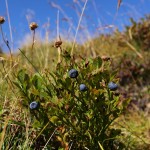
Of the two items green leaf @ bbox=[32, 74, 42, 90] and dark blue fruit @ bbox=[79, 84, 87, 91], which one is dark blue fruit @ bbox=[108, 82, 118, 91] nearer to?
dark blue fruit @ bbox=[79, 84, 87, 91]

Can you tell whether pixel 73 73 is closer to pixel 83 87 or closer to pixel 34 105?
pixel 83 87

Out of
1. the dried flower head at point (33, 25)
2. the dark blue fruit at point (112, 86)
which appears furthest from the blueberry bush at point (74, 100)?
the dried flower head at point (33, 25)

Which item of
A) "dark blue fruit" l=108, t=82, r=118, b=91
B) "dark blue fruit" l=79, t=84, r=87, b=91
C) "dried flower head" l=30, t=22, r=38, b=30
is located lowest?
"dark blue fruit" l=79, t=84, r=87, b=91

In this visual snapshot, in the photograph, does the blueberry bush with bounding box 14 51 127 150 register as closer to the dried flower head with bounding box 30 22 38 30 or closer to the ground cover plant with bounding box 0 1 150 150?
the ground cover plant with bounding box 0 1 150 150

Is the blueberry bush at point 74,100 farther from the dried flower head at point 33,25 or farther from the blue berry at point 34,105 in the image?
the dried flower head at point 33,25

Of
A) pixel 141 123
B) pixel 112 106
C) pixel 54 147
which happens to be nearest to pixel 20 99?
pixel 54 147

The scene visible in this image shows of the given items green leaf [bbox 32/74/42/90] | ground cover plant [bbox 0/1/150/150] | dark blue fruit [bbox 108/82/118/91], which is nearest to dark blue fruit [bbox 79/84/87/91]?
ground cover plant [bbox 0/1/150/150]

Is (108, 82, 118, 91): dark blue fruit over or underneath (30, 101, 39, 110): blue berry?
over

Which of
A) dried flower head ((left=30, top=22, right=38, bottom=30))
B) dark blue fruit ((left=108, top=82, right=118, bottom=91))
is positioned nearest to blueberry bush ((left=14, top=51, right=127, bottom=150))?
dark blue fruit ((left=108, top=82, right=118, bottom=91))

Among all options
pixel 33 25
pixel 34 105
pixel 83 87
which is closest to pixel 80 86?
pixel 83 87

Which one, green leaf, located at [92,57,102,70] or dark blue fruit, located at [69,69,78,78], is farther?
green leaf, located at [92,57,102,70]

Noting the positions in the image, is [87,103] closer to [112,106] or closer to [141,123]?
[112,106]
